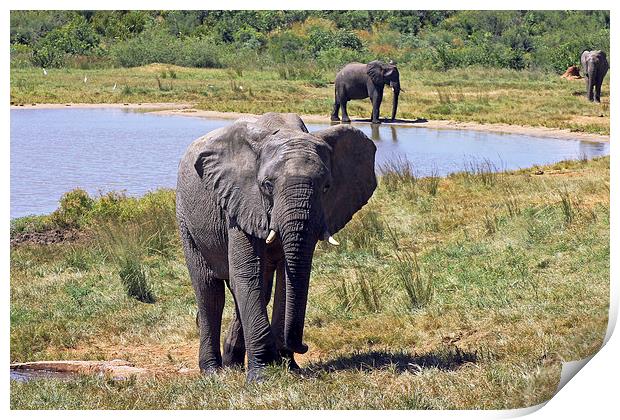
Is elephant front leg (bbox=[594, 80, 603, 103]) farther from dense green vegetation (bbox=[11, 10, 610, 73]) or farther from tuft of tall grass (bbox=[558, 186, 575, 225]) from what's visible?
tuft of tall grass (bbox=[558, 186, 575, 225])

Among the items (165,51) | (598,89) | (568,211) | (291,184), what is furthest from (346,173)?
(165,51)

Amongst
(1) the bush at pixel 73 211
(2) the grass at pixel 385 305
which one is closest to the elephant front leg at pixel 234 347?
(2) the grass at pixel 385 305

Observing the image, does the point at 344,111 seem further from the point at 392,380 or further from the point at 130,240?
the point at 392,380

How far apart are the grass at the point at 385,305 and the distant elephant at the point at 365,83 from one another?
1449cm

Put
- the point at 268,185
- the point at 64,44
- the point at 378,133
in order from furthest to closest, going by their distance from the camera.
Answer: the point at 64,44
the point at 378,133
the point at 268,185

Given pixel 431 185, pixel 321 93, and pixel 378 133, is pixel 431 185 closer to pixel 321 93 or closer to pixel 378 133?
pixel 378 133

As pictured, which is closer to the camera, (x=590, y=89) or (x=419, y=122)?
(x=419, y=122)

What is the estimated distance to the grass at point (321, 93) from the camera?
31.2m

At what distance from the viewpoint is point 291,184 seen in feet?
23.7

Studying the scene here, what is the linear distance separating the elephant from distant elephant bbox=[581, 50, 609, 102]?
24660mm

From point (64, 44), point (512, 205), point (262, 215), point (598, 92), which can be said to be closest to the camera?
point (262, 215)

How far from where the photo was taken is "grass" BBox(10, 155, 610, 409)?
7531 mm

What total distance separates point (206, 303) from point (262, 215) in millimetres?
1471

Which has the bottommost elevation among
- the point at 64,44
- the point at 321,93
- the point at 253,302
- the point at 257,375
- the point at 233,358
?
the point at 321,93
